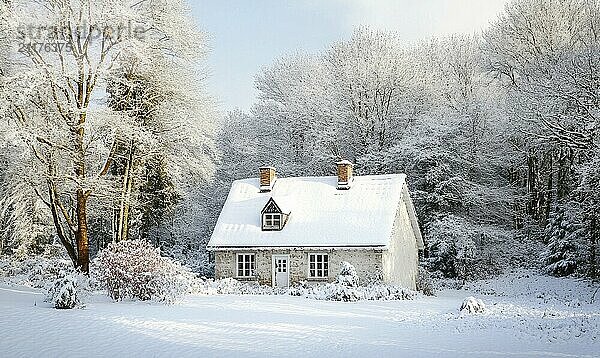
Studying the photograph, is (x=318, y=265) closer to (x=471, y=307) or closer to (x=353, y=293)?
(x=353, y=293)

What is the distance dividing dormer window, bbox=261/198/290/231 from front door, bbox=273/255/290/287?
4.29 feet

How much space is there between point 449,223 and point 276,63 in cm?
1929

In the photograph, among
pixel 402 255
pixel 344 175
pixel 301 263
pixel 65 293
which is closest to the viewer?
pixel 65 293

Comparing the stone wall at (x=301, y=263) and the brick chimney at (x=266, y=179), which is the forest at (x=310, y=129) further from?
the stone wall at (x=301, y=263)

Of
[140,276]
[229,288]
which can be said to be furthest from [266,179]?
[140,276]

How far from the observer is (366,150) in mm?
36438

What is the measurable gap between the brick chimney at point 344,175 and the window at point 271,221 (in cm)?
337

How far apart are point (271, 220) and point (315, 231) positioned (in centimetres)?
211

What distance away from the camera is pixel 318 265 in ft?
84.0

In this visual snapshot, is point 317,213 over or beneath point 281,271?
over

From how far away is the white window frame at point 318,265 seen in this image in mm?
25453

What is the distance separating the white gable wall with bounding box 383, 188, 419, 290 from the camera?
25.5 metres

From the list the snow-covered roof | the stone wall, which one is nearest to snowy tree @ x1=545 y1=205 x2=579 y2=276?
the snow-covered roof

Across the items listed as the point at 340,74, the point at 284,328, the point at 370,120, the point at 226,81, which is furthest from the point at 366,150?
the point at 284,328
